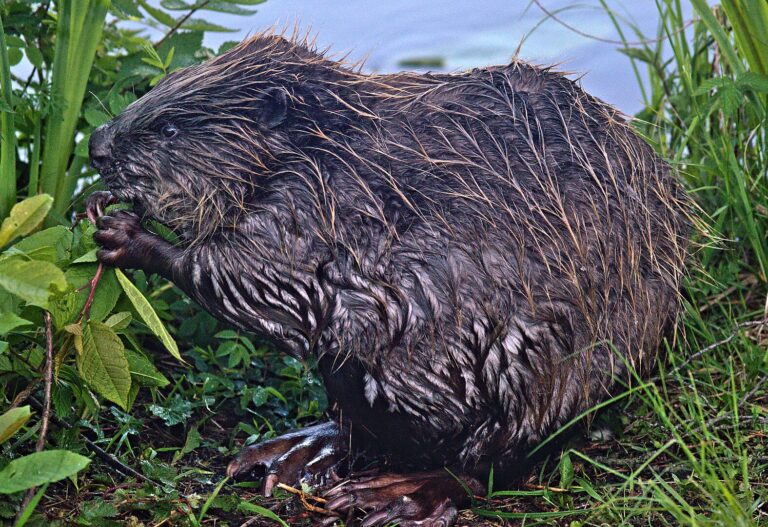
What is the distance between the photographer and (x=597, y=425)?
9.57 feet

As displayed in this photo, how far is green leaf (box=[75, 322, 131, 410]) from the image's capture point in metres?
2.37

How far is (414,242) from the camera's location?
2467 millimetres

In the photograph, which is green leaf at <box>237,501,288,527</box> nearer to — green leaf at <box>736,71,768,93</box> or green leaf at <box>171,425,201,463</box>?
green leaf at <box>171,425,201,463</box>

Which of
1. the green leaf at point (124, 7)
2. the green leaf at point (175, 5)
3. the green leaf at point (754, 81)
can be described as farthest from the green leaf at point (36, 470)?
the green leaf at point (754, 81)

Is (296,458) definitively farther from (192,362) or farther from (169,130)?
(169,130)

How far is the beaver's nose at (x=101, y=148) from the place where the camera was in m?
2.63

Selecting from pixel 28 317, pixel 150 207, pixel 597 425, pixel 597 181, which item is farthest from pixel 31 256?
pixel 597 425

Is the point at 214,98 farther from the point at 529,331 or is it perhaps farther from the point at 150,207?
the point at 529,331

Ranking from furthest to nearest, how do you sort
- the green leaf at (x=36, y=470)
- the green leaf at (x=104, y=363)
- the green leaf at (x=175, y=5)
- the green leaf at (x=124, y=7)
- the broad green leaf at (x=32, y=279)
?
the green leaf at (x=175, y=5)
the green leaf at (x=124, y=7)
the green leaf at (x=104, y=363)
the broad green leaf at (x=32, y=279)
the green leaf at (x=36, y=470)

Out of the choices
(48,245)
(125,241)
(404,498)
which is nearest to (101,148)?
(125,241)

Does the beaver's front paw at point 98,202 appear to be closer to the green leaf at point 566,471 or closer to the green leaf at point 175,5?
the green leaf at point 175,5

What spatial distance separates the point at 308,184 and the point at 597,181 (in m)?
0.76

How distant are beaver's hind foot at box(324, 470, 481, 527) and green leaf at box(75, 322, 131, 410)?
631mm

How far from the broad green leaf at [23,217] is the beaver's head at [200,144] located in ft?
1.36
